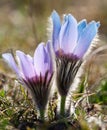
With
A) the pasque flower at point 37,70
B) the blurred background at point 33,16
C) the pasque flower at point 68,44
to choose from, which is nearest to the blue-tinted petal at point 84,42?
the pasque flower at point 68,44

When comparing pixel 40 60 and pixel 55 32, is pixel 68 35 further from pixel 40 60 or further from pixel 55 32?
pixel 40 60

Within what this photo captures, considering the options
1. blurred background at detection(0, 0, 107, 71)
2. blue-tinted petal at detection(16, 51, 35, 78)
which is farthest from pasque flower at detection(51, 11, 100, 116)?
blurred background at detection(0, 0, 107, 71)

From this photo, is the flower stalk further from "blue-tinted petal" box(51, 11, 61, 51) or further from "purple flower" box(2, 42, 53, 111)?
"blue-tinted petal" box(51, 11, 61, 51)

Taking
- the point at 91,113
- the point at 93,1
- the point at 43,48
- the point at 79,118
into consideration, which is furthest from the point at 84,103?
the point at 93,1

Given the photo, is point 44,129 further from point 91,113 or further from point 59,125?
point 91,113

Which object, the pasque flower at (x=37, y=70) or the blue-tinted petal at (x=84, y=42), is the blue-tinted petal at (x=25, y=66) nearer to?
the pasque flower at (x=37, y=70)
